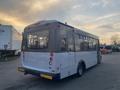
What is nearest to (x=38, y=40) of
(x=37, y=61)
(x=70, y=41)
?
(x=37, y=61)

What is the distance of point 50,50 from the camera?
803cm

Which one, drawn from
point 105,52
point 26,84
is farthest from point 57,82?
point 105,52

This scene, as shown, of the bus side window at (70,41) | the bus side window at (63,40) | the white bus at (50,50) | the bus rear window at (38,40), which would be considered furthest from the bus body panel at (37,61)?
the bus side window at (70,41)

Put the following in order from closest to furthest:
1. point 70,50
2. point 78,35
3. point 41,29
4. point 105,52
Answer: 1. point 41,29
2. point 70,50
3. point 78,35
4. point 105,52

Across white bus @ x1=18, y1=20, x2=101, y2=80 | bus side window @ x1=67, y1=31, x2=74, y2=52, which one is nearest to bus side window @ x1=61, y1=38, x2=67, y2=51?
white bus @ x1=18, y1=20, x2=101, y2=80

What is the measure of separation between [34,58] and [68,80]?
2285 millimetres

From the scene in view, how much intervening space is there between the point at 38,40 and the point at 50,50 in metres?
1.06

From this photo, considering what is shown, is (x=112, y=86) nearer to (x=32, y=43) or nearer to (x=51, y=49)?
(x=51, y=49)

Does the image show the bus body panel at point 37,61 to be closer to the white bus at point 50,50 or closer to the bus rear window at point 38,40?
the white bus at point 50,50

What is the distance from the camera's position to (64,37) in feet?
28.7

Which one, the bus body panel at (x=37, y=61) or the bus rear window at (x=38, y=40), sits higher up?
the bus rear window at (x=38, y=40)

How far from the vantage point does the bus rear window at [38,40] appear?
8368mm

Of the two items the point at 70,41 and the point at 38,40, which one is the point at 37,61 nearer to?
the point at 38,40

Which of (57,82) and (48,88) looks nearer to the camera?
(48,88)
